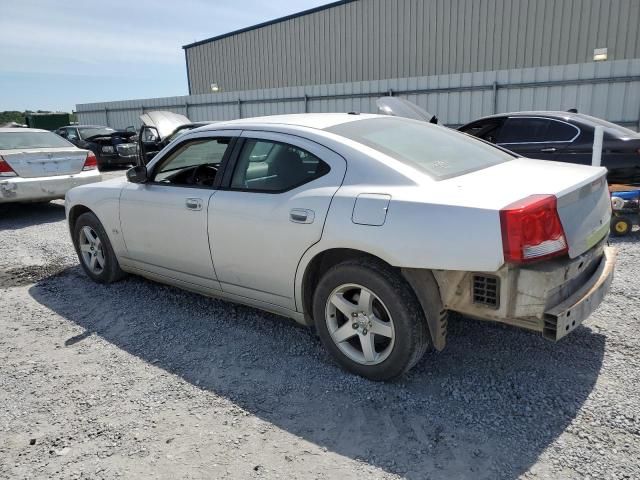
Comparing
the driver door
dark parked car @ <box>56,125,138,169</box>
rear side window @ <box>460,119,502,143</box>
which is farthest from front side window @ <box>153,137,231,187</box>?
dark parked car @ <box>56,125,138,169</box>

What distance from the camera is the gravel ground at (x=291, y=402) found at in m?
2.30

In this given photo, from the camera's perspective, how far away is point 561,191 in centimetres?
248

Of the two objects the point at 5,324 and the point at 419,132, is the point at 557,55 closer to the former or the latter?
the point at 419,132

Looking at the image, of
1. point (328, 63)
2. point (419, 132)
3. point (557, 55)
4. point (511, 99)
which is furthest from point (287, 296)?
point (328, 63)

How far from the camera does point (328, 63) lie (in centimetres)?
2008

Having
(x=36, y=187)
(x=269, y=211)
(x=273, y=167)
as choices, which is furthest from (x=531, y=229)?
(x=36, y=187)

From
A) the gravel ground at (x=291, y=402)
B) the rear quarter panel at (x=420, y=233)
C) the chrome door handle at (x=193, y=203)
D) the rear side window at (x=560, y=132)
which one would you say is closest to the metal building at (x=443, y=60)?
the rear side window at (x=560, y=132)

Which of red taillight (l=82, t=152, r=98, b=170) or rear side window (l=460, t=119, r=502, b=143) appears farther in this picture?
red taillight (l=82, t=152, r=98, b=170)

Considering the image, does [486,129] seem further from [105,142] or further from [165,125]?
[105,142]

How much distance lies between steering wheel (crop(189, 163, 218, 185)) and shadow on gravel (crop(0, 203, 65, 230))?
4.92 m

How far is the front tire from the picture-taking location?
2676 mm

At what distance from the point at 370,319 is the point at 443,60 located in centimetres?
1603

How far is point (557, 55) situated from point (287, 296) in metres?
15.1

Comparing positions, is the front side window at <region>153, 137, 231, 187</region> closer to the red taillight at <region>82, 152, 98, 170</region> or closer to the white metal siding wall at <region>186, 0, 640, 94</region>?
the red taillight at <region>82, 152, 98, 170</region>
